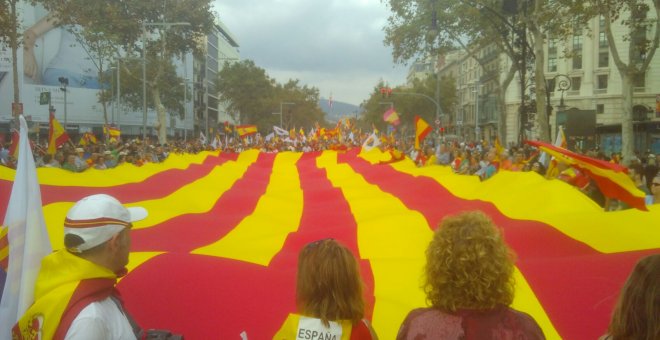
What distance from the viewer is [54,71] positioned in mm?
52344

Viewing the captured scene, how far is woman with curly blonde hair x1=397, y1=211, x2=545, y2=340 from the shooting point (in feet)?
7.59

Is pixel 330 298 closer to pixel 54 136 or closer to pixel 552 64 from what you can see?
pixel 54 136

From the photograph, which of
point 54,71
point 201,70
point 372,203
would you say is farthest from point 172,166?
point 201,70


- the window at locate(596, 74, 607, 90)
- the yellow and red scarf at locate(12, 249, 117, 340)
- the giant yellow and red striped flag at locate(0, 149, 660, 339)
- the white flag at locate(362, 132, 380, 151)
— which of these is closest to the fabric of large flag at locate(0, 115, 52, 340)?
the yellow and red scarf at locate(12, 249, 117, 340)

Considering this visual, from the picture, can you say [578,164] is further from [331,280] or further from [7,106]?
[7,106]

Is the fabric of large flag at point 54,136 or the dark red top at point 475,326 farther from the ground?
the fabric of large flag at point 54,136

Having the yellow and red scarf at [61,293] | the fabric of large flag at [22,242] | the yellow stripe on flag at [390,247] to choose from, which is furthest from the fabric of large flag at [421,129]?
the yellow and red scarf at [61,293]

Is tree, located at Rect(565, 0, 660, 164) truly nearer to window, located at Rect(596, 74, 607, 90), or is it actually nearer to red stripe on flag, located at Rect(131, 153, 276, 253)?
red stripe on flag, located at Rect(131, 153, 276, 253)

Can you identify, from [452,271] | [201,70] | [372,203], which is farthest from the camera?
[201,70]

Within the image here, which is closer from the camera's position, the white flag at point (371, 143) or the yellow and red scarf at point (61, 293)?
the yellow and red scarf at point (61, 293)

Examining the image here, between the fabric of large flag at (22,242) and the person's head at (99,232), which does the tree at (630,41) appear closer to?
the fabric of large flag at (22,242)

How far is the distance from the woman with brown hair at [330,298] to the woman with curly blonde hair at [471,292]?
22 centimetres

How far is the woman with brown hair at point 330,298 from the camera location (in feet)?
8.10

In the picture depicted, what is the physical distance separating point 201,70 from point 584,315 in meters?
85.2
